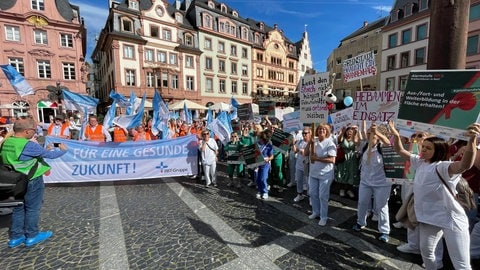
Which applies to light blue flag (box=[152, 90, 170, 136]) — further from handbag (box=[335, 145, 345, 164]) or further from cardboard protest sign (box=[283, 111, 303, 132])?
handbag (box=[335, 145, 345, 164])

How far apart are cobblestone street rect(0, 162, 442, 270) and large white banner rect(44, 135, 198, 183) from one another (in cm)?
64

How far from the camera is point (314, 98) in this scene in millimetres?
4543

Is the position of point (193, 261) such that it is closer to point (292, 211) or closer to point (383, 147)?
point (292, 211)

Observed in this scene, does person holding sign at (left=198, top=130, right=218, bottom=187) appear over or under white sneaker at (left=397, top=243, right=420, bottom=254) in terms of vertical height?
over

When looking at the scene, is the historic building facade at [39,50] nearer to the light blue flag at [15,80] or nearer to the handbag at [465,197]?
the light blue flag at [15,80]

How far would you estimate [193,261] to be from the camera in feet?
10.7

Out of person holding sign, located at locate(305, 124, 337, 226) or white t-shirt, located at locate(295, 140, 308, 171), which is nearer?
person holding sign, located at locate(305, 124, 337, 226)

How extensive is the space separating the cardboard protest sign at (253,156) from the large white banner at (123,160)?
1886mm

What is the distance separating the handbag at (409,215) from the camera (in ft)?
9.38

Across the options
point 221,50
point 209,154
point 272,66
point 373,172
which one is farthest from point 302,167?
point 272,66

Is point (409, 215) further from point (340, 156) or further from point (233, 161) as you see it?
point (233, 161)

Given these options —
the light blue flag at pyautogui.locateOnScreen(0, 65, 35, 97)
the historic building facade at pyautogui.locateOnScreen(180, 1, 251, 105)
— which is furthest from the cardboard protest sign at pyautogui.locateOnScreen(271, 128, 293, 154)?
the historic building facade at pyautogui.locateOnScreen(180, 1, 251, 105)

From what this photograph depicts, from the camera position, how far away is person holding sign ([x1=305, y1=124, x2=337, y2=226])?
421cm

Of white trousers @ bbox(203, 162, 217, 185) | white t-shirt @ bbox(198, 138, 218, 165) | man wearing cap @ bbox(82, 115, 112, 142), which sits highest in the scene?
man wearing cap @ bbox(82, 115, 112, 142)
